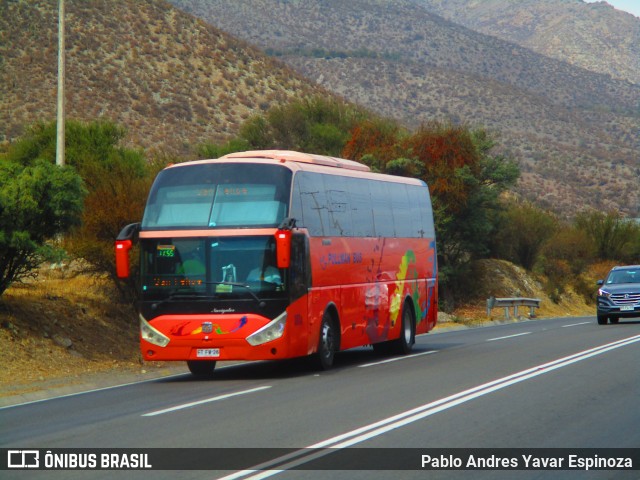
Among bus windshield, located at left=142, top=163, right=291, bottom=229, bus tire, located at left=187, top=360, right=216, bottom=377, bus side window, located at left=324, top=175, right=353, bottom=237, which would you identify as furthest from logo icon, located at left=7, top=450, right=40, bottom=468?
bus side window, located at left=324, top=175, right=353, bottom=237

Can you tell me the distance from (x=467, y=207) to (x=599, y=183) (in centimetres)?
5413

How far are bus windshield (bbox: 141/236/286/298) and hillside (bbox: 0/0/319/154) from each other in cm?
3915

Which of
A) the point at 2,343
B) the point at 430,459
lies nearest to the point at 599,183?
the point at 2,343

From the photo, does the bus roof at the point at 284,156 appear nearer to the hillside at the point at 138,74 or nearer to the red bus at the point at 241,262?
the red bus at the point at 241,262

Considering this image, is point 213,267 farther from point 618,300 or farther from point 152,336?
point 618,300

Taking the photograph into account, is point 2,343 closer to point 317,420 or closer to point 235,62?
point 317,420

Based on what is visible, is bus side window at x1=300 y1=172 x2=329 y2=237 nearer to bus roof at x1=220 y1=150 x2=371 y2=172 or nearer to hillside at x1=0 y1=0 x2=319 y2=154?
bus roof at x1=220 y1=150 x2=371 y2=172

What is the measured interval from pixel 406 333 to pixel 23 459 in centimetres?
1343

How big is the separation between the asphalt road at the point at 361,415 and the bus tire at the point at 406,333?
2604 mm

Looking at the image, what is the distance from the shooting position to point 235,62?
75.8 m

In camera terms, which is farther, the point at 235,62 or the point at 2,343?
the point at 235,62

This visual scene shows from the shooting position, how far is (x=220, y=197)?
1722 centimetres

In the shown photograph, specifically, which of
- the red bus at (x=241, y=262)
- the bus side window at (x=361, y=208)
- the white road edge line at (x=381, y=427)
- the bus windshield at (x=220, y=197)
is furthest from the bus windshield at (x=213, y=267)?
the white road edge line at (x=381, y=427)

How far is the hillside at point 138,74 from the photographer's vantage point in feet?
196
